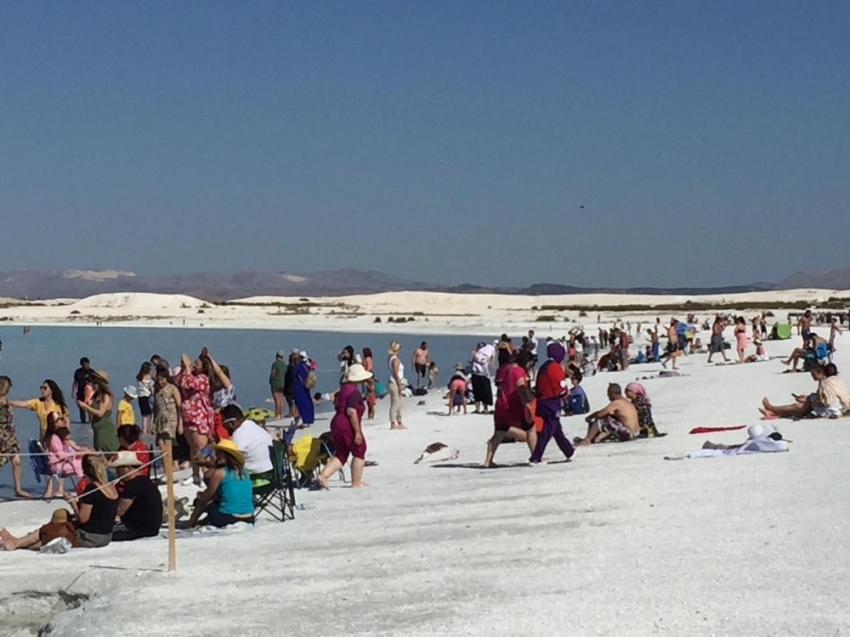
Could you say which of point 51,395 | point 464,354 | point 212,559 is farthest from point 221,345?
point 212,559

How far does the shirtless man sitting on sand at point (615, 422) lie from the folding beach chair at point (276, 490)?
16.0ft

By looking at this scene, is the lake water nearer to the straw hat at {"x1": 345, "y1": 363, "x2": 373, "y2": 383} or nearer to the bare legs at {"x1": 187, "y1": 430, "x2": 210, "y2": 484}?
the bare legs at {"x1": 187, "y1": 430, "x2": 210, "y2": 484}

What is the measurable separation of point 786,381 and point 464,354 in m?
24.7

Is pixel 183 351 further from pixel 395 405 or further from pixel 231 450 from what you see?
pixel 231 450

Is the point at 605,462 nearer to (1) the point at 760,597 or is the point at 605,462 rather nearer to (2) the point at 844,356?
(1) the point at 760,597

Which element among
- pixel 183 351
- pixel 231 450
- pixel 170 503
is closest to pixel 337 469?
pixel 231 450

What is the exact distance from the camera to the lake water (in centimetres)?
2809

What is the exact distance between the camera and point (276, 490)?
10.8 metres

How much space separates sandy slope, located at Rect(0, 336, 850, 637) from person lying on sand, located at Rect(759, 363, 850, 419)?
2.22 m

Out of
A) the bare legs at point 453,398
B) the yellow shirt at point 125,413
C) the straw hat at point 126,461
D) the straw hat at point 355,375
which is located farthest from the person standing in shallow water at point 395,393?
the straw hat at point 126,461

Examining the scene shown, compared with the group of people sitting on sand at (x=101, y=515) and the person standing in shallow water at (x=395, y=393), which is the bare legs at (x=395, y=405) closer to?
the person standing in shallow water at (x=395, y=393)

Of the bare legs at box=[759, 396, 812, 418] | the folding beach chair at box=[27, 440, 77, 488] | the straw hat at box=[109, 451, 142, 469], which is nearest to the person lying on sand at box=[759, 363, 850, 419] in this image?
the bare legs at box=[759, 396, 812, 418]

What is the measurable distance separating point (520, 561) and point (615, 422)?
22.7 feet

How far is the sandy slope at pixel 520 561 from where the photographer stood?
662cm
